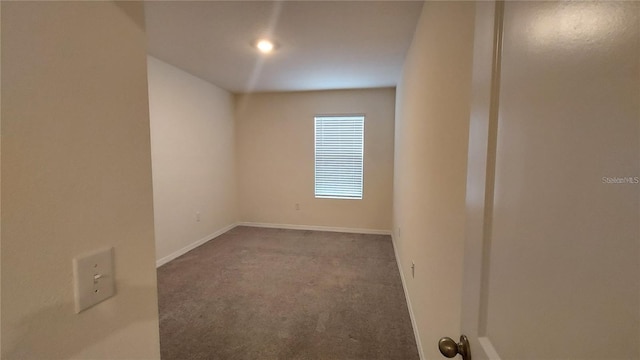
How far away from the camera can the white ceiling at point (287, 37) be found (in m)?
1.90

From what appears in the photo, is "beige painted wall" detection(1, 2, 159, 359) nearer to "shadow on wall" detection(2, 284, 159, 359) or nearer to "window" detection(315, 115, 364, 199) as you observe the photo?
"shadow on wall" detection(2, 284, 159, 359)

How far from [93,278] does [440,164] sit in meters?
1.32

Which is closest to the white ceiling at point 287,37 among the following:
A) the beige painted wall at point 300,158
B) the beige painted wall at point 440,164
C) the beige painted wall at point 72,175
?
the beige painted wall at point 440,164

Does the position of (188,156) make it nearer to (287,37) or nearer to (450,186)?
(287,37)

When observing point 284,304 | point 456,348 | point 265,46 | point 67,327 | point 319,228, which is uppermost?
point 265,46

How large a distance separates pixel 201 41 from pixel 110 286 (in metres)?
2.50

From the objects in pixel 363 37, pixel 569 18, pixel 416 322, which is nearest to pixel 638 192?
pixel 569 18

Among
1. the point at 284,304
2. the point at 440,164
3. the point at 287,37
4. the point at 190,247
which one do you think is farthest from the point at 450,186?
the point at 190,247

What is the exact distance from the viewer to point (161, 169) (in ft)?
10.1

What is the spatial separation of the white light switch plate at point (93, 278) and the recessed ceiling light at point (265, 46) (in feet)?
A: 7.74

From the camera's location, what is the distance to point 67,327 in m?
0.52

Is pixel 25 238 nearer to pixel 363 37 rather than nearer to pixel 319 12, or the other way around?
pixel 319 12

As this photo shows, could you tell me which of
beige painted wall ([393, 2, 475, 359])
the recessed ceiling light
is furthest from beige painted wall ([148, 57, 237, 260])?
beige painted wall ([393, 2, 475, 359])

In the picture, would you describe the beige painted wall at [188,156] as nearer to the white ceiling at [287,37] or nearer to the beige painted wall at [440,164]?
the white ceiling at [287,37]
